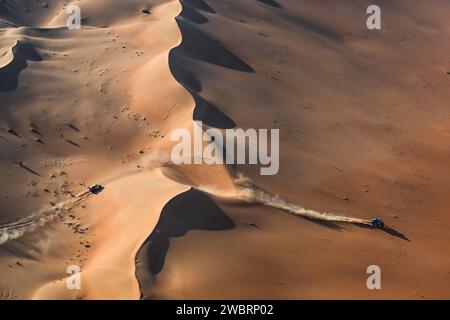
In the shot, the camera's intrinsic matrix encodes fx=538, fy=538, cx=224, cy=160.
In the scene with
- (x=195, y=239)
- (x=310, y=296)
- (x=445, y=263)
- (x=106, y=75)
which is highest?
(x=106, y=75)

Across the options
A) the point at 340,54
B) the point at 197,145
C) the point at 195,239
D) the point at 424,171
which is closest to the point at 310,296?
the point at 195,239

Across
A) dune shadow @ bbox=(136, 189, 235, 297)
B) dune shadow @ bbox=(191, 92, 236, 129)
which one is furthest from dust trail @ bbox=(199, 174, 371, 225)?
dune shadow @ bbox=(191, 92, 236, 129)

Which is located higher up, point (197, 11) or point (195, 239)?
point (197, 11)

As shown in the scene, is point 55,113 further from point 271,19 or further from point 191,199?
point 271,19

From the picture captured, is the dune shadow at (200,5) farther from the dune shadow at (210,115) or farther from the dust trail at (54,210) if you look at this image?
the dust trail at (54,210)

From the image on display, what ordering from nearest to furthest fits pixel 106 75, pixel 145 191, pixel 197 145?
pixel 145 191
pixel 197 145
pixel 106 75

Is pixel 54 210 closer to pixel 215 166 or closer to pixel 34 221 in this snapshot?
pixel 34 221
